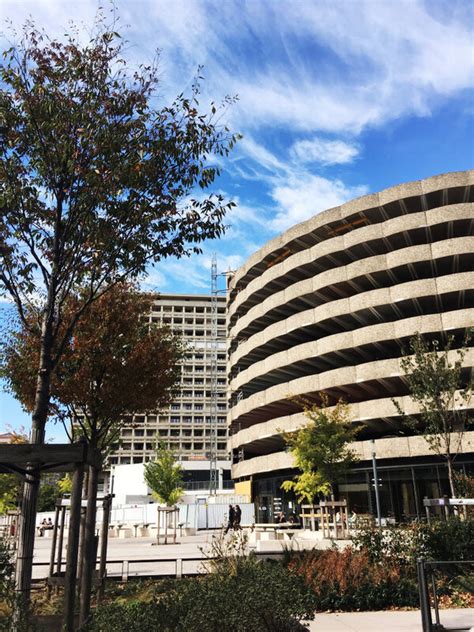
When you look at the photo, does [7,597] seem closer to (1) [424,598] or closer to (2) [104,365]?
(1) [424,598]

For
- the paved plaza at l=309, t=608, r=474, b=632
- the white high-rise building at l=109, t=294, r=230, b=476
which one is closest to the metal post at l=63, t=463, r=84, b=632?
the paved plaza at l=309, t=608, r=474, b=632

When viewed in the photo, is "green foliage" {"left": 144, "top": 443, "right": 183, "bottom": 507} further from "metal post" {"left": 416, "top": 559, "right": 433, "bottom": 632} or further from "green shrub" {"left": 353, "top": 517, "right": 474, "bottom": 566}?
"metal post" {"left": 416, "top": 559, "right": 433, "bottom": 632}

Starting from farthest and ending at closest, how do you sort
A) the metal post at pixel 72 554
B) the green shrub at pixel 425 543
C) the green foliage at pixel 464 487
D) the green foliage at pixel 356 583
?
the green foliage at pixel 464 487
the green shrub at pixel 425 543
the green foliage at pixel 356 583
the metal post at pixel 72 554

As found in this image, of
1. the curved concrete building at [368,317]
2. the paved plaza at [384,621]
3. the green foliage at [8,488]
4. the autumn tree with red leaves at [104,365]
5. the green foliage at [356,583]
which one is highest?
the curved concrete building at [368,317]

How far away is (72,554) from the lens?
6.29 metres

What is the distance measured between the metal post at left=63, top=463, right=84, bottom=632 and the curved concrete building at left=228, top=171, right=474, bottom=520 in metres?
25.9

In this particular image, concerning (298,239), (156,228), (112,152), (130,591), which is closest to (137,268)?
(156,228)

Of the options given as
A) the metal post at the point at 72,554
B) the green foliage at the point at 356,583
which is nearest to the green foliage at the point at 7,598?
the metal post at the point at 72,554

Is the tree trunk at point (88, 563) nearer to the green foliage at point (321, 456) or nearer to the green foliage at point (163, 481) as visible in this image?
the green foliage at point (321, 456)

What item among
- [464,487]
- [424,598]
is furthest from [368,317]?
[424,598]

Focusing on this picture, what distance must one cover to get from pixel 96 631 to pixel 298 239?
1448 inches

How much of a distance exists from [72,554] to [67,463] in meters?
1.17

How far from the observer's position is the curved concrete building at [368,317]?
3122 cm

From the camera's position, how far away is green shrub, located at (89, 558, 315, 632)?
19.4ft
